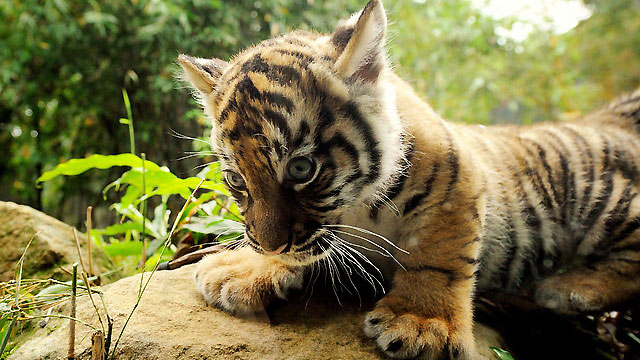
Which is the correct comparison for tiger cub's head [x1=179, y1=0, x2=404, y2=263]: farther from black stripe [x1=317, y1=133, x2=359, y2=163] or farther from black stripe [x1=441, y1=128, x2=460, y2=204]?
black stripe [x1=441, y1=128, x2=460, y2=204]

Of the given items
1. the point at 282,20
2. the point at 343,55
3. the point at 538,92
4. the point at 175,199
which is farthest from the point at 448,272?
the point at 538,92

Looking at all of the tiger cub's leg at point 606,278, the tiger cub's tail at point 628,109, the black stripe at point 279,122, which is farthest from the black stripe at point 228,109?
the tiger cub's tail at point 628,109

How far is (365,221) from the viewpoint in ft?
5.68

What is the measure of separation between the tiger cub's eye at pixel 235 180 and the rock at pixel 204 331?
419 mm

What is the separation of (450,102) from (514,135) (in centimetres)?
398

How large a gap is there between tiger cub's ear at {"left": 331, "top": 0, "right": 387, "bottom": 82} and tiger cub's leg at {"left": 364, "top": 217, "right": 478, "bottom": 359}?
1.80 feet

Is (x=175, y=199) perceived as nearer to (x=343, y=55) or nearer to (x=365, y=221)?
(x=365, y=221)

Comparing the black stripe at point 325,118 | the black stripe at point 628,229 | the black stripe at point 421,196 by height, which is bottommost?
the black stripe at point 628,229

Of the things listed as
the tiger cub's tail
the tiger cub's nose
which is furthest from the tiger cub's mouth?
the tiger cub's tail

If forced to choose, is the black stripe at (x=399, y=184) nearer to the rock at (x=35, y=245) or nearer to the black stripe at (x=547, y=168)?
the black stripe at (x=547, y=168)

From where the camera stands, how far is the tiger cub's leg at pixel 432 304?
1.48m

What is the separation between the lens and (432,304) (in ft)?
5.18

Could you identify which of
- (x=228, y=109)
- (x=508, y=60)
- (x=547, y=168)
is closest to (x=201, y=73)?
(x=228, y=109)

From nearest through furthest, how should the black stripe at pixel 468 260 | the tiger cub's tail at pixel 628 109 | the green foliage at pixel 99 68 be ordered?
the black stripe at pixel 468 260 → the tiger cub's tail at pixel 628 109 → the green foliage at pixel 99 68
